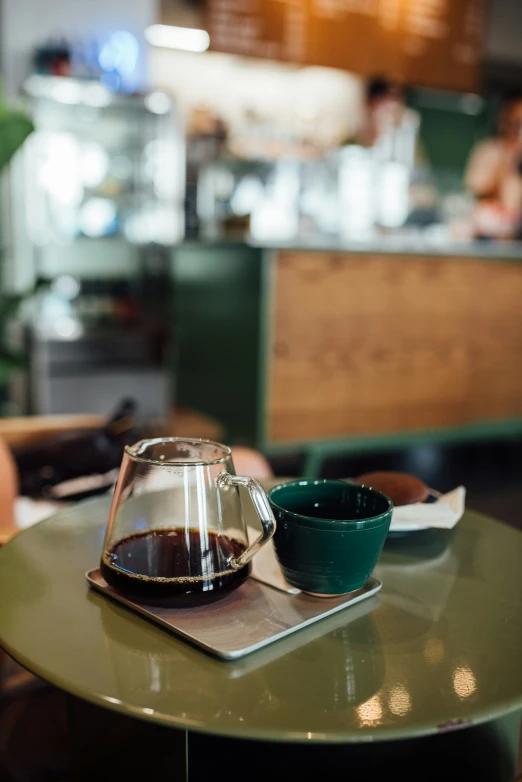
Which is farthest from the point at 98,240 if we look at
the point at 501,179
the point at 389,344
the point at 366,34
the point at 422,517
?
the point at 501,179

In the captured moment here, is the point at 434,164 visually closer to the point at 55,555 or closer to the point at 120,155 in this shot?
the point at 120,155

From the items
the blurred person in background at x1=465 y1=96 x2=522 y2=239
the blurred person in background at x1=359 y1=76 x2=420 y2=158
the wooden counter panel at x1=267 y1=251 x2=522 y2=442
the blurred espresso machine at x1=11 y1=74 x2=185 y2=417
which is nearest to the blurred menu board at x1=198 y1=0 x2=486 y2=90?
the blurred person in background at x1=359 y1=76 x2=420 y2=158

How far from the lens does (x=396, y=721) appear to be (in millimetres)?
569

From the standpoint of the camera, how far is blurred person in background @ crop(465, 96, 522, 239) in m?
5.28

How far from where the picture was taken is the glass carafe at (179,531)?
70 cm

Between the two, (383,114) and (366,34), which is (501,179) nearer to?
(383,114)

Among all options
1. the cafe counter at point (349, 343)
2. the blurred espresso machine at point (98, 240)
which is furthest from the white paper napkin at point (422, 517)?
the blurred espresso machine at point (98, 240)

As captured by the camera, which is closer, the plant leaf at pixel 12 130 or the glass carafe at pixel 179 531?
the glass carafe at pixel 179 531

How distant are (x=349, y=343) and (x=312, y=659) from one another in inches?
102

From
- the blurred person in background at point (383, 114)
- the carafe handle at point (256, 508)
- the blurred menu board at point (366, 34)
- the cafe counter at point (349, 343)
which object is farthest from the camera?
the blurred person in background at point (383, 114)

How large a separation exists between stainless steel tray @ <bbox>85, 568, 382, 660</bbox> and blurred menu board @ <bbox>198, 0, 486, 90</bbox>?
348 cm

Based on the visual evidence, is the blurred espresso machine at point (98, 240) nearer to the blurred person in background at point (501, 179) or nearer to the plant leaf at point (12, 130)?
the plant leaf at point (12, 130)

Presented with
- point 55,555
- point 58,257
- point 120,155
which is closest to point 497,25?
point 120,155

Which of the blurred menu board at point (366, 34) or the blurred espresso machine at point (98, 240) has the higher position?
the blurred menu board at point (366, 34)
